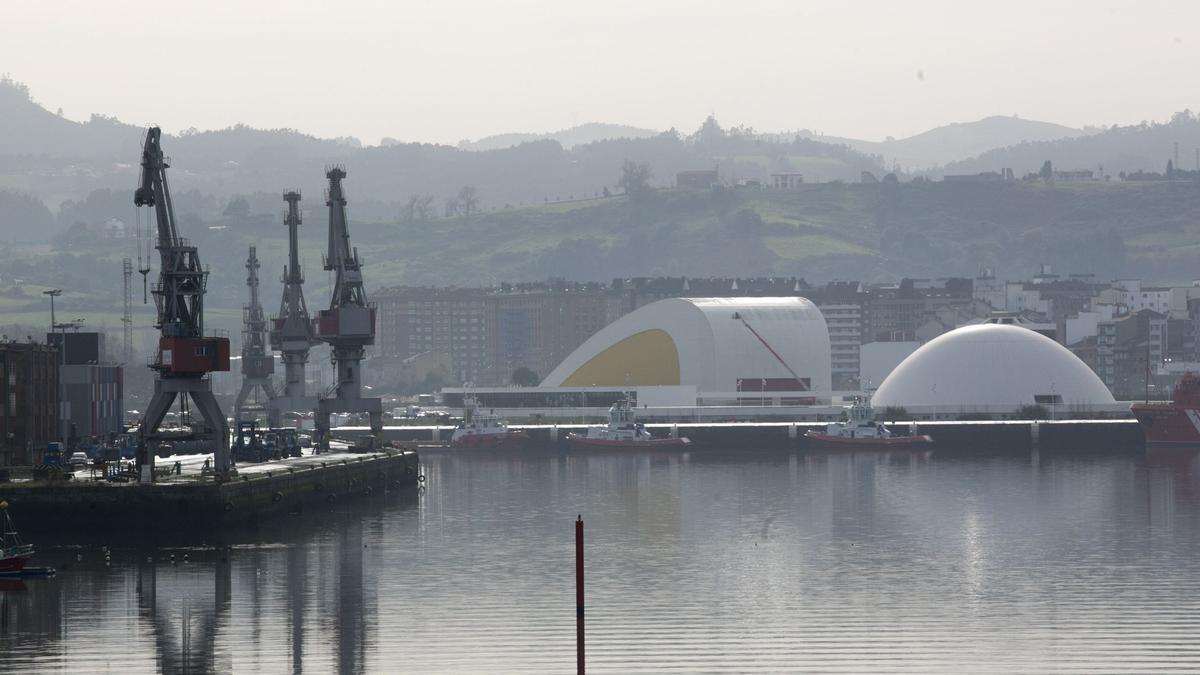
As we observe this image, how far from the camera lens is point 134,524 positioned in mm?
79625

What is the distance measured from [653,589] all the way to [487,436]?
365 feet

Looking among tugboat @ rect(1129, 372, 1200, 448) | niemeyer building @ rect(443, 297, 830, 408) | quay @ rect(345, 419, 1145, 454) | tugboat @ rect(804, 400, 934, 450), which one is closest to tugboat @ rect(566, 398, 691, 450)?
quay @ rect(345, 419, 1145, 454)

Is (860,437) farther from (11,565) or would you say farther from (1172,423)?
(11,565)

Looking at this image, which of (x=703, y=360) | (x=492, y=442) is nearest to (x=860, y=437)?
(x=492, y=442)

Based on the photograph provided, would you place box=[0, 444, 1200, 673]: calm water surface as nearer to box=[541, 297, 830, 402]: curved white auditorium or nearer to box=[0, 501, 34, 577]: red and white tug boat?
box=[0, 501, 34, 577]: red and white tug boat

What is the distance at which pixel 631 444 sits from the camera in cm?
16825

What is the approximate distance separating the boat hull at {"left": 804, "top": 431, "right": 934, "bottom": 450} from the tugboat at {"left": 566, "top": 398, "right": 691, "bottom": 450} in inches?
440

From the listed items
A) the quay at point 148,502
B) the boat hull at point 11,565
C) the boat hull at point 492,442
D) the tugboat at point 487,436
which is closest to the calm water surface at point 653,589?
the boat hull at point 11,565

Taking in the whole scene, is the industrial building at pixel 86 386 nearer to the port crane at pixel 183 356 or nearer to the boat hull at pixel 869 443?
the port crane at pixel 183 356

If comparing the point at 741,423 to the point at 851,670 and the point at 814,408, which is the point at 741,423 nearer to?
the point at 814,408

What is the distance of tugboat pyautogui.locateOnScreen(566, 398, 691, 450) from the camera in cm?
16788

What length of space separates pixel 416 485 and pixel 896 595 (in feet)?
210

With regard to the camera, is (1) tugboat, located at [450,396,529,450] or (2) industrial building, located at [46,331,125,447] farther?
(1) tugboat, located at [450,396,529,450]

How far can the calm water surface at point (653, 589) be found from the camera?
162 feet
